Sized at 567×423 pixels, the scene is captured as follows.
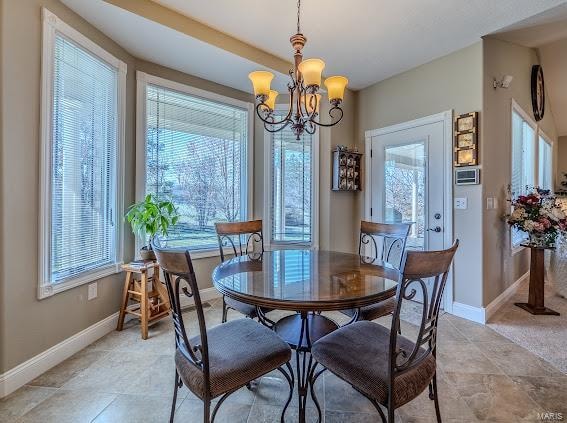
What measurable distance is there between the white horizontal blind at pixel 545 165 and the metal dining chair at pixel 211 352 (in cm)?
579

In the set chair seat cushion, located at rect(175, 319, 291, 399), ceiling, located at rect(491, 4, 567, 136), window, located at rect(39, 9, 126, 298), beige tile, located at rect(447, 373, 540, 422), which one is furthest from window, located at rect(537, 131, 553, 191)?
window, located at rect(39, 9, 126, 298)

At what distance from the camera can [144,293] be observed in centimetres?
242

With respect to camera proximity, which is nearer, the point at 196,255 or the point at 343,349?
the point at 343,349

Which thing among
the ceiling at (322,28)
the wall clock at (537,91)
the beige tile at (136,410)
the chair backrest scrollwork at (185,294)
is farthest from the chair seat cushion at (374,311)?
the wall clock at (537,91)

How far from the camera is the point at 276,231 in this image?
3727 millimetres

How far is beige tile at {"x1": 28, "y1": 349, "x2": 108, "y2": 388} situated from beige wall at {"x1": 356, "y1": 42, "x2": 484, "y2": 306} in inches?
131

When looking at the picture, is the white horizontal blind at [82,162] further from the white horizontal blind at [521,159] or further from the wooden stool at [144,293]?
the white horizontal blind at [521,159]

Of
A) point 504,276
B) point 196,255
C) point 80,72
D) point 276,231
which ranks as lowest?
point 504,276

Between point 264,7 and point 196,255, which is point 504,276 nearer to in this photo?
point 196,255

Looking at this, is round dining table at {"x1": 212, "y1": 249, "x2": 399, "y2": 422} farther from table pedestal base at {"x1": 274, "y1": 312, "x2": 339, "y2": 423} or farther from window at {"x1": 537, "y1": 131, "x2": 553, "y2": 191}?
window at {"x1": 537, "y1": 131, "x2": 553, "y2": 191}

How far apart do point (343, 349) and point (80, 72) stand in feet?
8.93

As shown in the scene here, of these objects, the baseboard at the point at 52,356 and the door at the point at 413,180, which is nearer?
the baseboard at the point at 52,356

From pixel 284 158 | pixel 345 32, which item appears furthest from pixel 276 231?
pixel 345 32

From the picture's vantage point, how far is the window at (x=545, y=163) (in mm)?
4975
